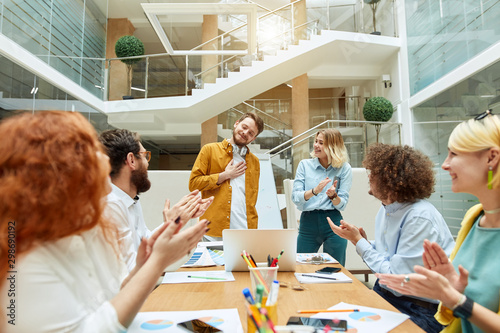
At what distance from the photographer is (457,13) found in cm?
477

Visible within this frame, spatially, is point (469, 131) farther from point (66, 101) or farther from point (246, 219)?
point (66, 101)

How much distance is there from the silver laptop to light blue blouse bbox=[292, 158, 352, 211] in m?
1.05

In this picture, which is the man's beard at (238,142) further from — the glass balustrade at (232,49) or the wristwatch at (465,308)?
the glass balustrade at (232,49)

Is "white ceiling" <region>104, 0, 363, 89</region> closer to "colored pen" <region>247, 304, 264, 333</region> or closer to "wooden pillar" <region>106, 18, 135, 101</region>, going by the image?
"wooden pillar" <region>106, 18, 135, 101</region>

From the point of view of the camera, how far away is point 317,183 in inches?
107

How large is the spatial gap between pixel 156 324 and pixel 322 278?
72 centimetres

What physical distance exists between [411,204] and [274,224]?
246 centimetres

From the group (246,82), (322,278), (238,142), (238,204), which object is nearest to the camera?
(322,278)

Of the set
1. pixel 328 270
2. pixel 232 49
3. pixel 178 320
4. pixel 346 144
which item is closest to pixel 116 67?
pixel 232 49

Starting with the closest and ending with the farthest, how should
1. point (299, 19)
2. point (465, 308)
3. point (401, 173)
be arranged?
point (465, 308)
point (401, 173)
point (299, 19)

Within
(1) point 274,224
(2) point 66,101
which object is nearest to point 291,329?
(1) point 274,224

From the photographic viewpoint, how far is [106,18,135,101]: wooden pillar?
22.3 ft

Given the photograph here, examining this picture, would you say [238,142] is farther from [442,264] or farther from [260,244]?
[442,264]

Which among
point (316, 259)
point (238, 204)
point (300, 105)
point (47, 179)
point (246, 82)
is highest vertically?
point (246, 82)
